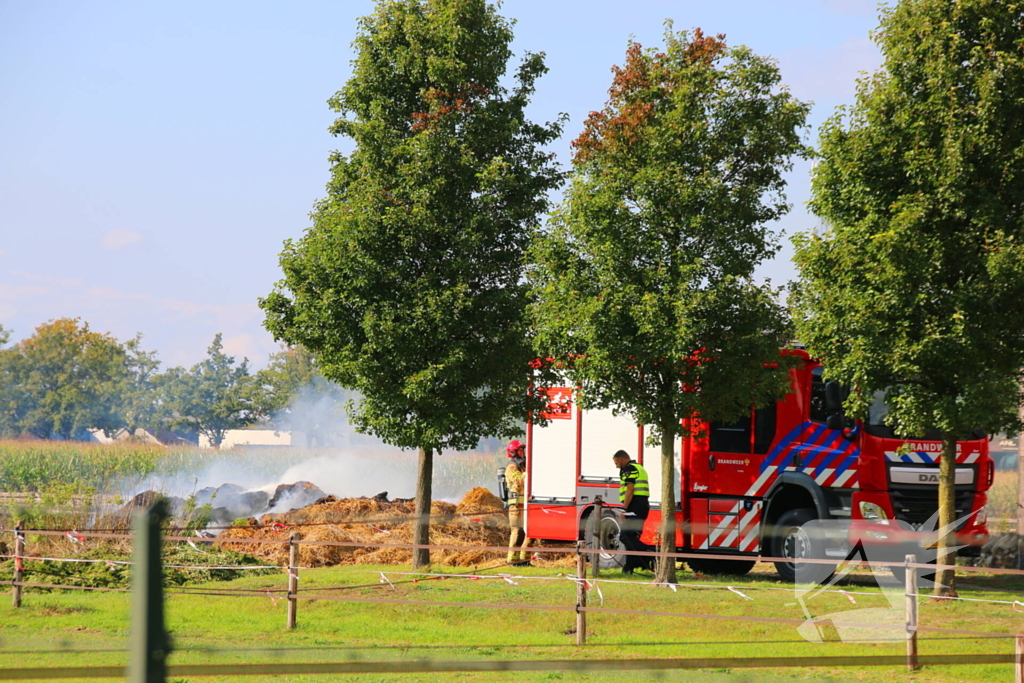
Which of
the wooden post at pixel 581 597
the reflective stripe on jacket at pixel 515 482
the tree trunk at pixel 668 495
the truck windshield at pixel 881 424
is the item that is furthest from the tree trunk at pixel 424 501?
the truck windshield at pixel 881 424

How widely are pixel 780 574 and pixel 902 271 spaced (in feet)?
16.3

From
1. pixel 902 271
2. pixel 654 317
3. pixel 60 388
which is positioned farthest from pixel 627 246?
pixel 60 388

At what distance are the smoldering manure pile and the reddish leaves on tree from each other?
20.7 feet

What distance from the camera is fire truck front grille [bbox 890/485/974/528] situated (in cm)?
1487

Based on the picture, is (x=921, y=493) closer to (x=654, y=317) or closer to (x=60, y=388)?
(x=654, y=317)

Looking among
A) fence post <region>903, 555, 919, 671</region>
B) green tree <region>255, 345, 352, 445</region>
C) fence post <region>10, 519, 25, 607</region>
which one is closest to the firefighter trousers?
fence post <region>10, 519, 25, 607</region>

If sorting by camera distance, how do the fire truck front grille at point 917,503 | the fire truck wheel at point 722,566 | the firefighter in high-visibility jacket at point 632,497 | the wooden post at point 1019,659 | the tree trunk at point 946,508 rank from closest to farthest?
the wooden post at point 1019,659, the tree trunk at point 946,508, the fire truck front grille at point 917,503, the firefighter in high-visibility jacket at point 632,497, the fire truck wheel at point 722,566

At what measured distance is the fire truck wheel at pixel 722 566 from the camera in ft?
54.2

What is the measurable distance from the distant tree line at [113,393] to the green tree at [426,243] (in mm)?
71163

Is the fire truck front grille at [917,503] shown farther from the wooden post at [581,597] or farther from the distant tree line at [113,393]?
the distant tree line at [113,393]

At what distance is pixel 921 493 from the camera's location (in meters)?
15.0

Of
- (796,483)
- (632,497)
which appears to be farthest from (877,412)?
(632,497)

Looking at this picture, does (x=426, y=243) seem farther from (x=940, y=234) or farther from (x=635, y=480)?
(x=940, y=234)

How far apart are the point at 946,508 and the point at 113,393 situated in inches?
3296
